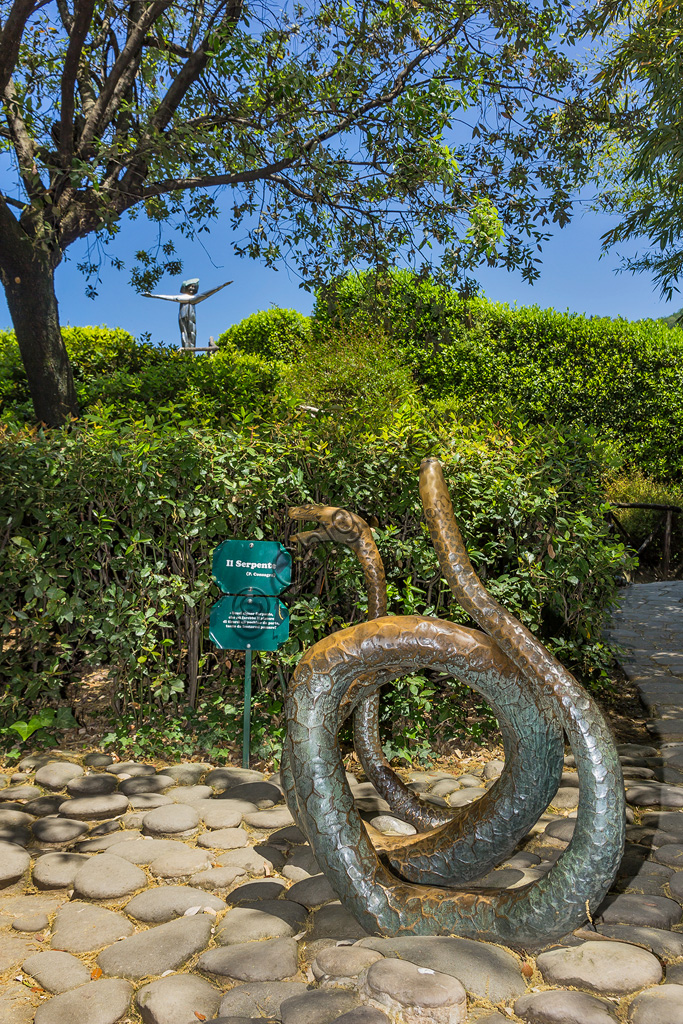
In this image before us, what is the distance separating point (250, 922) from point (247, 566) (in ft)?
6.34

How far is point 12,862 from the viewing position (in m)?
2.80

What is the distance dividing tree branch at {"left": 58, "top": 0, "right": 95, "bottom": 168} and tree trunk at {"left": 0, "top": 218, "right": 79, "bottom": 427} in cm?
103

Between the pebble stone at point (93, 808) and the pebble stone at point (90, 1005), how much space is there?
1323 mm

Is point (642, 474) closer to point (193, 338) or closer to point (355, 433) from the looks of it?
point (193, 338)

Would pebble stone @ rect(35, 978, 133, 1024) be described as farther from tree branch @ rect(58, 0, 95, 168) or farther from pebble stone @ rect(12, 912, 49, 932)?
tree branch @ rect(58, 0, 95, 168)

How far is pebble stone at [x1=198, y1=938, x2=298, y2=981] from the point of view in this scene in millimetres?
2057

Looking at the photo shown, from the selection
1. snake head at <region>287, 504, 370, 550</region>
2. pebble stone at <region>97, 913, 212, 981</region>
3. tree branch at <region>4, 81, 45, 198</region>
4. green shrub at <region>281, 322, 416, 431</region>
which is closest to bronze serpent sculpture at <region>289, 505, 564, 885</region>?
snake head at <region>287, 504, 370, 550</region>

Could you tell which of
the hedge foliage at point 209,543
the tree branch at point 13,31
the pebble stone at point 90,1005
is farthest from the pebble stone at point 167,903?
the tree branch at point 13,31

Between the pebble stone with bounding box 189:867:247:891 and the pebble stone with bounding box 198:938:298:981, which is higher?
the pebble stone with bounding box 198:938:298:981

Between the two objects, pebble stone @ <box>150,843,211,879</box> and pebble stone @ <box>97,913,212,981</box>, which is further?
pebble stone @ <box>150,843,211,879</box>

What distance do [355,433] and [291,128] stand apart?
3.94m

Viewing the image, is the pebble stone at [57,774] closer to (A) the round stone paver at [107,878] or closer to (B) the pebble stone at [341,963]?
(A) the round stone paver at [107,878]

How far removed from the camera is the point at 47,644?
13.8 ft

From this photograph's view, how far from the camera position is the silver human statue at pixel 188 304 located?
12.5 metres
